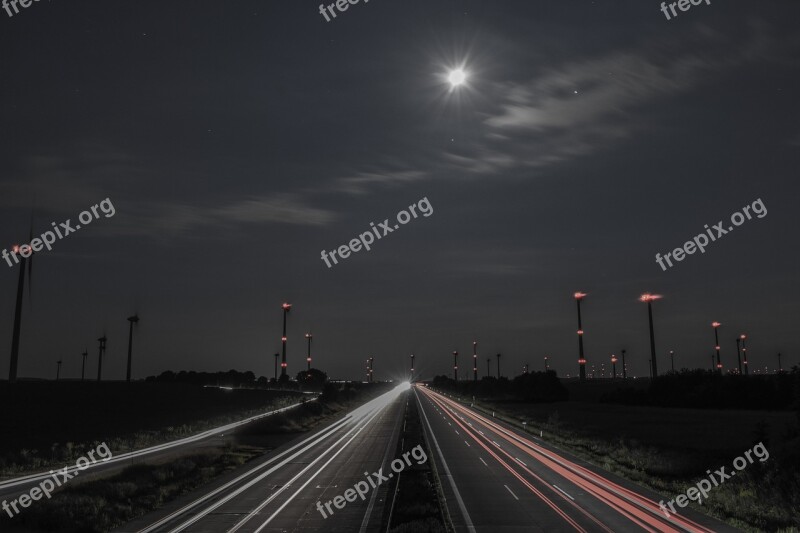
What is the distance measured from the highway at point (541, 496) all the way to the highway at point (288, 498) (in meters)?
3.23

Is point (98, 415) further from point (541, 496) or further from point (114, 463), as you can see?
point (541, 496)

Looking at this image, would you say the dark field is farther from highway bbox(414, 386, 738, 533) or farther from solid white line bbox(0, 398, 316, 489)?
highway bbox(414, 386, 738, 533)

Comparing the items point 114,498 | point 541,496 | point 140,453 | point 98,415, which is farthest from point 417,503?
point 98,415

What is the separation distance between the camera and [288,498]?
82.8 feet

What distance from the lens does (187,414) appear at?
281ft

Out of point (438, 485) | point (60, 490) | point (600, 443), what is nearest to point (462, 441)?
point (600, 443)

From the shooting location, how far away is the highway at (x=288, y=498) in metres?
20.5

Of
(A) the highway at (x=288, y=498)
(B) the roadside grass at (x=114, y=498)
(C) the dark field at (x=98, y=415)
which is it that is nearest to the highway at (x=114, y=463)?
(C) the dark field at (x=98, y=415)

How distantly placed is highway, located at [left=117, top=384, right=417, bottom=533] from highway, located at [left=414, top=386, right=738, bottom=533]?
3230mm

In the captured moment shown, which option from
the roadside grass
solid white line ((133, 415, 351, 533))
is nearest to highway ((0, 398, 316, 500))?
the roadside grass

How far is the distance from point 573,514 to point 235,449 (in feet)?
97.8

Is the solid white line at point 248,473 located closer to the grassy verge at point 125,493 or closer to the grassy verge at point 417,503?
the grassy verge at point 125,493

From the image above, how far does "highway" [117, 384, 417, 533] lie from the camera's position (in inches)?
805

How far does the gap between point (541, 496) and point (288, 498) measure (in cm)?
975
